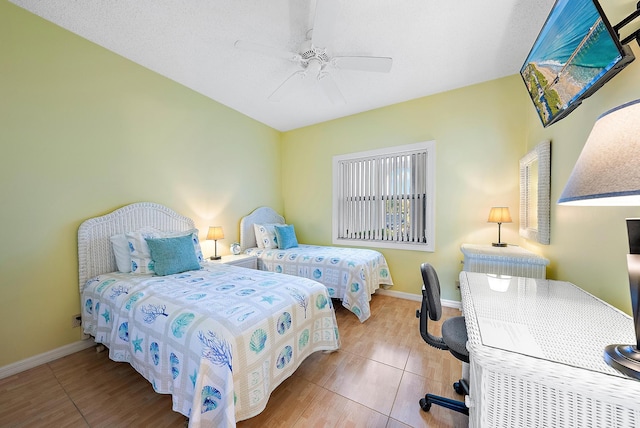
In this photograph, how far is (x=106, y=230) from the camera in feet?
7.38

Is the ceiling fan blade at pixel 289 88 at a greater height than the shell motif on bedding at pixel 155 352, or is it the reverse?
the ceiling fan blade at pixel 289 88

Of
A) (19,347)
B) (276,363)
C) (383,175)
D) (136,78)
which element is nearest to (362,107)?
(383,175)

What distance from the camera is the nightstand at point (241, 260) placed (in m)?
2.95

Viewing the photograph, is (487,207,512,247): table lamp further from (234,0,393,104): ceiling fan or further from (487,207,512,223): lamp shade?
(234,0,393,104): ceiling fan

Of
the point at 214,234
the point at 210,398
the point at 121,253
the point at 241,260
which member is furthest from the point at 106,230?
the point at 210,398

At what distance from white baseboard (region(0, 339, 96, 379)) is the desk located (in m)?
3.08

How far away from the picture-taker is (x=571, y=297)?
1.18 meters

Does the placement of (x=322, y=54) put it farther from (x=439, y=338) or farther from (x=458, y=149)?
(x=439, y=338)

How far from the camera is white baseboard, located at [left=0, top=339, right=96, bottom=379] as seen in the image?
1.75 m

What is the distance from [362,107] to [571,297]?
318 cm

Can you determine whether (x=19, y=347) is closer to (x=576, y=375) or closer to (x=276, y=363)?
(x=276, y=363)

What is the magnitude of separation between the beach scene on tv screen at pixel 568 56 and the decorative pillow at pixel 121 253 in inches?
140

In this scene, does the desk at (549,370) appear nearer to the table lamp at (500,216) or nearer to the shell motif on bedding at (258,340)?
the shell motif on bedding at (258,340)

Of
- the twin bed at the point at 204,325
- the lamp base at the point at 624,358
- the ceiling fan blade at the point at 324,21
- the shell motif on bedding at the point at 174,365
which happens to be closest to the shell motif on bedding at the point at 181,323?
the twin bed at the point at 204,325
